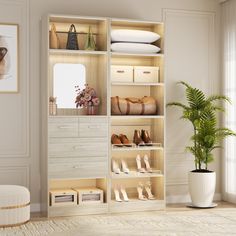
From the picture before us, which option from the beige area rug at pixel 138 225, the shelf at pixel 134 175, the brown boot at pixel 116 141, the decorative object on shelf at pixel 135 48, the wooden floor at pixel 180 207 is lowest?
the wooden floor at pixel 180 207

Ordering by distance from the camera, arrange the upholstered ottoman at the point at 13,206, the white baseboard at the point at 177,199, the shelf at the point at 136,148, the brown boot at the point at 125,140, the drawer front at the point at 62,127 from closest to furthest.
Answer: the upholstered ottoman at the point at 13,206
the drawer front at the point at 62,127
the shelf at the point at 136,148
the brown boot at the point at 125,140
the white baseboard at the point at 177,199

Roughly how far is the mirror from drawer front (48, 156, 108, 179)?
0.69 meters

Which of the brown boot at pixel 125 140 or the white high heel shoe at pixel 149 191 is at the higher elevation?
the brown boot at pixel 125 140

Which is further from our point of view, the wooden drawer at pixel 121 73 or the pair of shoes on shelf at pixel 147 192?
the pair of shoes on shelf at pixel 147 192

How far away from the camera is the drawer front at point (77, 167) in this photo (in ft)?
18.5

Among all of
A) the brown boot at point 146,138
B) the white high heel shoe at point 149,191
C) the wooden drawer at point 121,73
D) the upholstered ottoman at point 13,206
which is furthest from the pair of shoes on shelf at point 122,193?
the wooden drawer at point 121,73

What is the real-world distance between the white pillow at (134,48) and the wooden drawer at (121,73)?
211 millimetres

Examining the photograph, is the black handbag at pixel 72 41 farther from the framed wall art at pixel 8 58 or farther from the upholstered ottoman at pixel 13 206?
the upholstered ottoman at pixel 13 206

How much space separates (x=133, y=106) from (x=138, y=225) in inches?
58.0

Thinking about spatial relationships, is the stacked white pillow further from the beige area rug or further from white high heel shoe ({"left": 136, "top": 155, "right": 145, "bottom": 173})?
the beige area rug

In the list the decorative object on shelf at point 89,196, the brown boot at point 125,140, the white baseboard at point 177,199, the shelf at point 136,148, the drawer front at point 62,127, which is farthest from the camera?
the white baseboard at point 177,199

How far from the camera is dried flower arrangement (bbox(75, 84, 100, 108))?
5902mm

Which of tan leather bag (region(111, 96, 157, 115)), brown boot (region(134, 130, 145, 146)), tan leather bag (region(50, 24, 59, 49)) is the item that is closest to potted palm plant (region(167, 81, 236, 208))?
tan leather bag (region(111, 96, 157, 115))

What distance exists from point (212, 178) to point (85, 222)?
5.59 ft
